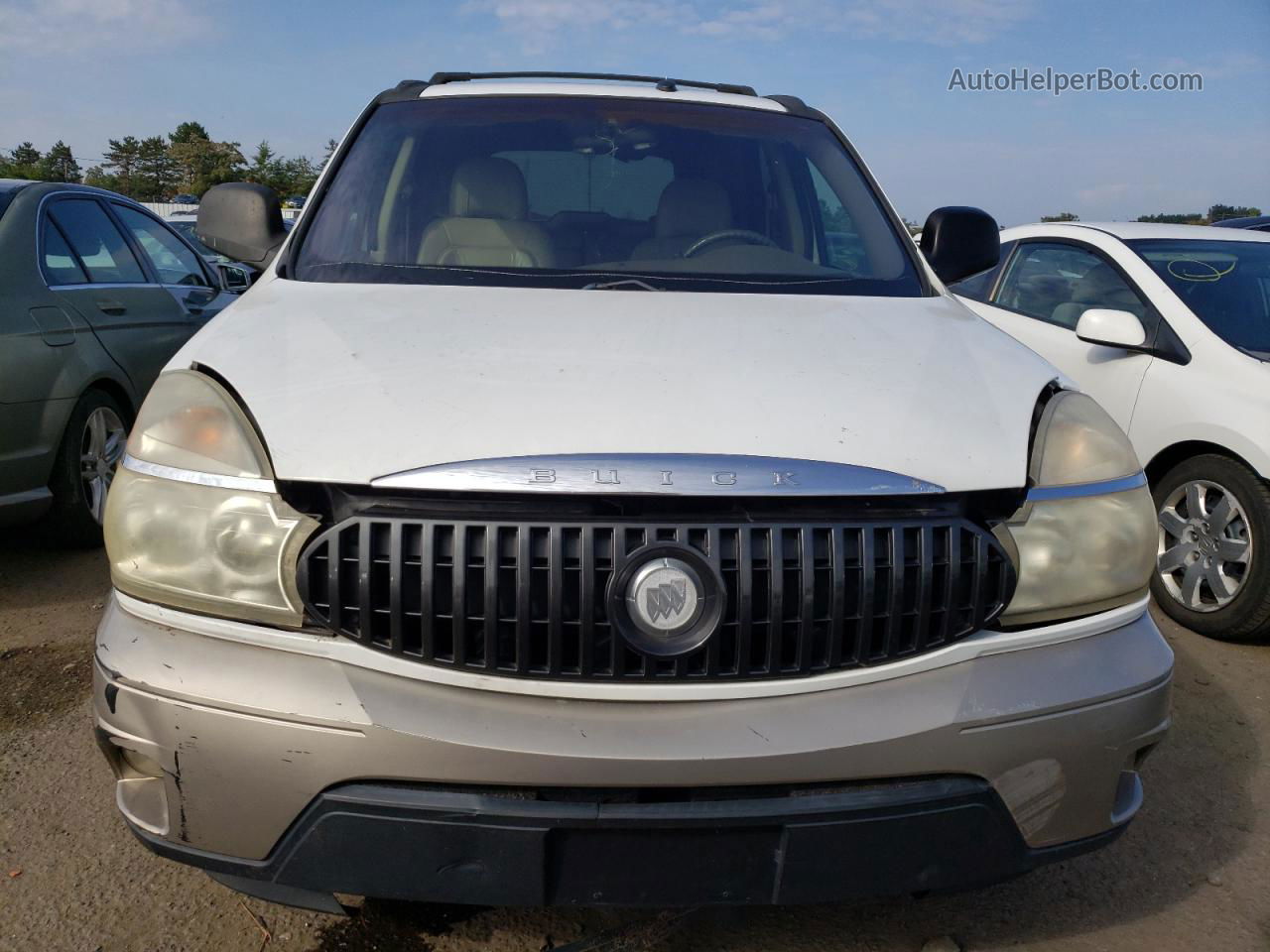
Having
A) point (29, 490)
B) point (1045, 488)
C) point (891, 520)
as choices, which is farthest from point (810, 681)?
point (29, 490)

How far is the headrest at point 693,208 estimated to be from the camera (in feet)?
9.54

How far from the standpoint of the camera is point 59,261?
14.7ft

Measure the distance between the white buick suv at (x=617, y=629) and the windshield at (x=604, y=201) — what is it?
2.40ft

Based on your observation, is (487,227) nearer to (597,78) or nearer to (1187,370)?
(597,78)

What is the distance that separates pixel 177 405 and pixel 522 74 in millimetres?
2197

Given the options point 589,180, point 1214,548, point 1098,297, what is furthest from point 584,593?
point 1098,297

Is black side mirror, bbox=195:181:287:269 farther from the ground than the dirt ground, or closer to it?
farther from the ground

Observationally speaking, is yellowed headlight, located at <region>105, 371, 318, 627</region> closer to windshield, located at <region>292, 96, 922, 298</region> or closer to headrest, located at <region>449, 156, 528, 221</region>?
windshield, located at <region>292, 96, 922, 298</region>

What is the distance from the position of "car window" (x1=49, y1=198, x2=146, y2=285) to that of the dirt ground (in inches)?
102

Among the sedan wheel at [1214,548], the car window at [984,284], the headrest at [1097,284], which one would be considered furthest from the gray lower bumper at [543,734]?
the car window at [984,284]

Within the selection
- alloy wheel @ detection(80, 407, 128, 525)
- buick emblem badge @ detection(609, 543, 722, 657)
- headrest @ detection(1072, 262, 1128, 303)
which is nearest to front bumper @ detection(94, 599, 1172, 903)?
buick emblem badge @ detection(609, 543, 722, 657)

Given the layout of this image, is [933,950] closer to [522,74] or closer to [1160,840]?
[1160,840]

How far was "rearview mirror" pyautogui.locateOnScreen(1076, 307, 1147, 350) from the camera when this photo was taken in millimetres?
4523

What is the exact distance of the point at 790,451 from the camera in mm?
1739
